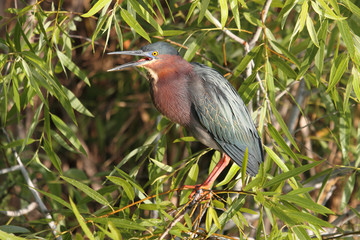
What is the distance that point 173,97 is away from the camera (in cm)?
271

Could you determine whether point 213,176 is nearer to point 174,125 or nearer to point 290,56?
point 290,56

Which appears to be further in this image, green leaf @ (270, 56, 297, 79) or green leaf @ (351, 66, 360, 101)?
green leaf @ (270, 56, 297, 79)

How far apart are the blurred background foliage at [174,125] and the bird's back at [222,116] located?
11cm

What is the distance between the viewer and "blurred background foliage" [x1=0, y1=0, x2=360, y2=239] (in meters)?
1.97

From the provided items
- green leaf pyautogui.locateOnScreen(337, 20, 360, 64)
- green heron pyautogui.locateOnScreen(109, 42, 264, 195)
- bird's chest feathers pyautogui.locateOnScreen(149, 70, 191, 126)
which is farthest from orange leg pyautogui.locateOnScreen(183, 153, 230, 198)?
green leaf pyautogui.locateOnScreen(337, 20, 360, 64)

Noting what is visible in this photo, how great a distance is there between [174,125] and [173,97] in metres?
1.00

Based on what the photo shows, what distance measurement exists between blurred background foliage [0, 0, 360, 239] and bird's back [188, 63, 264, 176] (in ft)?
0.36

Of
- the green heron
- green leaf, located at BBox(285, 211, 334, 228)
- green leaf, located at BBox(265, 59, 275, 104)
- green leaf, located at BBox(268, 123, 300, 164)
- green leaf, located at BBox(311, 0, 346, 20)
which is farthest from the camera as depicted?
the green heron

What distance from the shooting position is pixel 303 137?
4.05 meters

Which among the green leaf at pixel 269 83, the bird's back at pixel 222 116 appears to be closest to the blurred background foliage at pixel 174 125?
the green leaf at pixel 269 83

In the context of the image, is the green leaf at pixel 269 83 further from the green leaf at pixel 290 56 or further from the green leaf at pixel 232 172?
the green leaf at pixel 232 172

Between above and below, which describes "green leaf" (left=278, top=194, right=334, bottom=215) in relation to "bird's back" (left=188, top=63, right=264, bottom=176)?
above

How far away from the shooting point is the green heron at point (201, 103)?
2.67 meters

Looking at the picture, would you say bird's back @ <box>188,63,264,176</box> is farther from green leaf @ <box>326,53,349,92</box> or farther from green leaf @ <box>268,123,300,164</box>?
green leaf @ <box>326,53,349,92</box>
